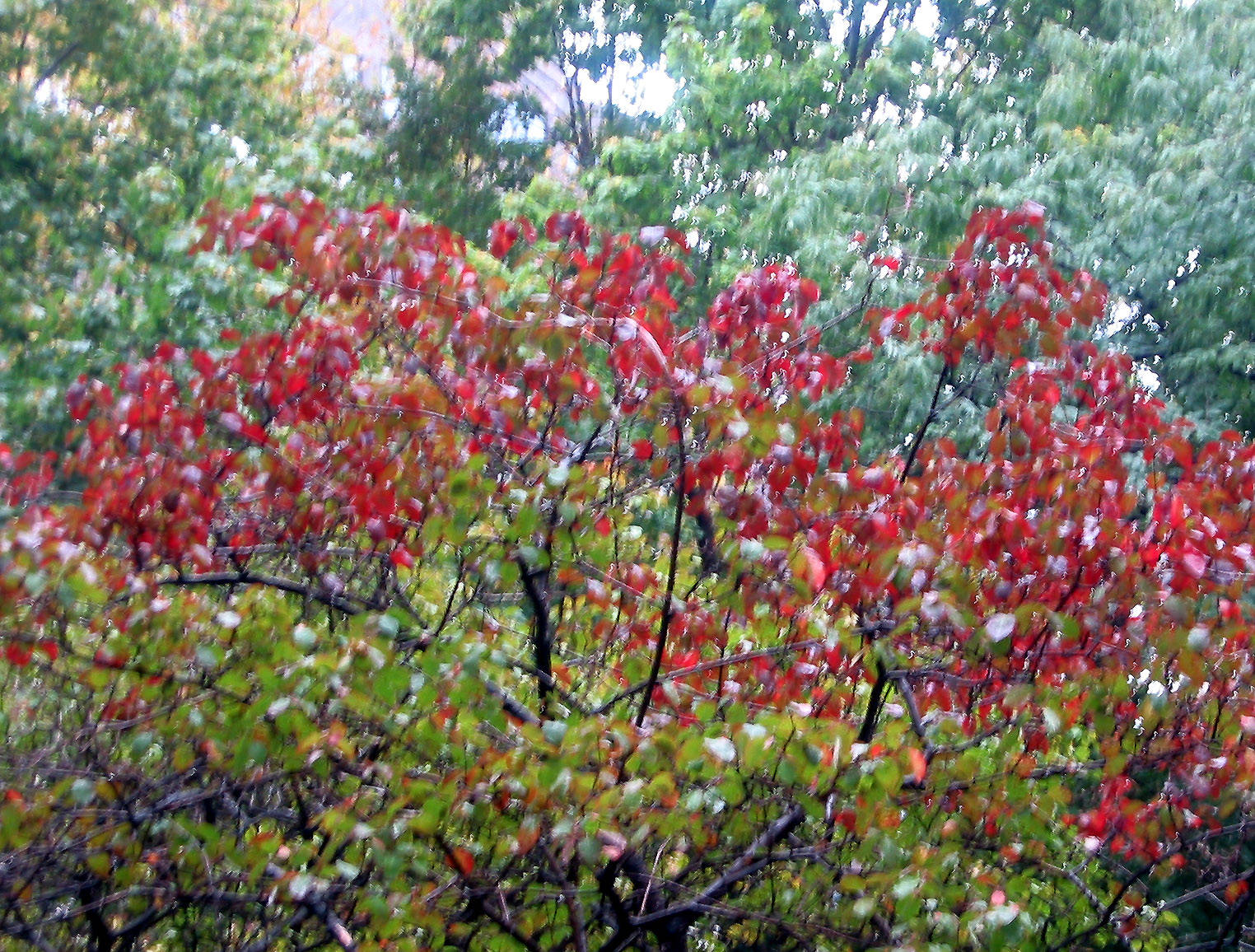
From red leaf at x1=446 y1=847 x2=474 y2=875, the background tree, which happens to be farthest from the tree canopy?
the background tree

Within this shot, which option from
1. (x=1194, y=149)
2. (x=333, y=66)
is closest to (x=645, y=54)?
(x=333, y=66)

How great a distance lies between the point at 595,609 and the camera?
Result: 3438mm

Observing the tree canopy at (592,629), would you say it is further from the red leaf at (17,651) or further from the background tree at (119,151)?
the background tree at (119,151)

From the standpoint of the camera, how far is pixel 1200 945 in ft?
11.9

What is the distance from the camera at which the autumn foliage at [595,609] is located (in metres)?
2.33

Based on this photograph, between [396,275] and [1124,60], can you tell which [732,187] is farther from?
[396,275]

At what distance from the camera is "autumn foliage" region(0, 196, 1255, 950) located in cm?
233

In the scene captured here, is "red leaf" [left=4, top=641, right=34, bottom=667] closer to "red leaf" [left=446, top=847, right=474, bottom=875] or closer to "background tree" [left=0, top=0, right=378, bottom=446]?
"red leaf" [left=446, top=847, right=474, bottom=875]

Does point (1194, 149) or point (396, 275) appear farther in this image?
point (1194, 149)

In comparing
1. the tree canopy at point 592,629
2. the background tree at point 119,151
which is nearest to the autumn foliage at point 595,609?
the tree canopy at point 592,629

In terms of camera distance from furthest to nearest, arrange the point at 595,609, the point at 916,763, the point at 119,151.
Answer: the point at 119,151 → the point at 595,609 → the point at 916,763

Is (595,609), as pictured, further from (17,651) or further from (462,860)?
(17,651)

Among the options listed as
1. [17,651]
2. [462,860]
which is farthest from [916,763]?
[17,651]

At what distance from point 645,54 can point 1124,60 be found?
5.43 m
